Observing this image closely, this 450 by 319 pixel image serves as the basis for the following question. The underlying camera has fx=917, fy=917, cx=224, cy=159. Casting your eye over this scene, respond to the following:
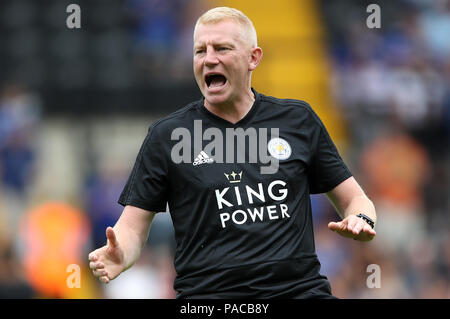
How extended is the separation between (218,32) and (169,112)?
800 cm

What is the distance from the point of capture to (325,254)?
10.4 m

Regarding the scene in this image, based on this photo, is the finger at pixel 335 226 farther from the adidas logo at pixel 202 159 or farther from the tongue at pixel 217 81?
the tongue at pixel 217 81

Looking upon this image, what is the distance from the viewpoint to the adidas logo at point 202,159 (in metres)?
4.38

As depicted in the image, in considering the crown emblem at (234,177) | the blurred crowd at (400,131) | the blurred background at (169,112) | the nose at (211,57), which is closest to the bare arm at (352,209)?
the crown emblem at (234,177)

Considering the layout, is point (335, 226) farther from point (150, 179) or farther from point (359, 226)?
point (150, 179)

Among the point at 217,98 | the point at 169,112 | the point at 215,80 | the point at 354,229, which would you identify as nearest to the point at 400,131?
the point at 169,112

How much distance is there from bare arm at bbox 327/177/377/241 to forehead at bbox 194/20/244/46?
3.00 ft

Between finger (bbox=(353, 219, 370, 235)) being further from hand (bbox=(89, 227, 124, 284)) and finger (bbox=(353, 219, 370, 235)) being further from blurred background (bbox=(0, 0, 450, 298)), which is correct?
blurred background (bbox=(0, 0, 450, 298))

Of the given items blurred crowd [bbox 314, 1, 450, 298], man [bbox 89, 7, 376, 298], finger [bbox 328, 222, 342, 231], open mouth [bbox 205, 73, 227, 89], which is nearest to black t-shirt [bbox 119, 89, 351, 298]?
man [bbox 89, 7, 376, 298]

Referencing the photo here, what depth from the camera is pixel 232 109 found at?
179 inches

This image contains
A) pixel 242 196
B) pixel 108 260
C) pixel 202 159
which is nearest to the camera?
pixel 108 260
